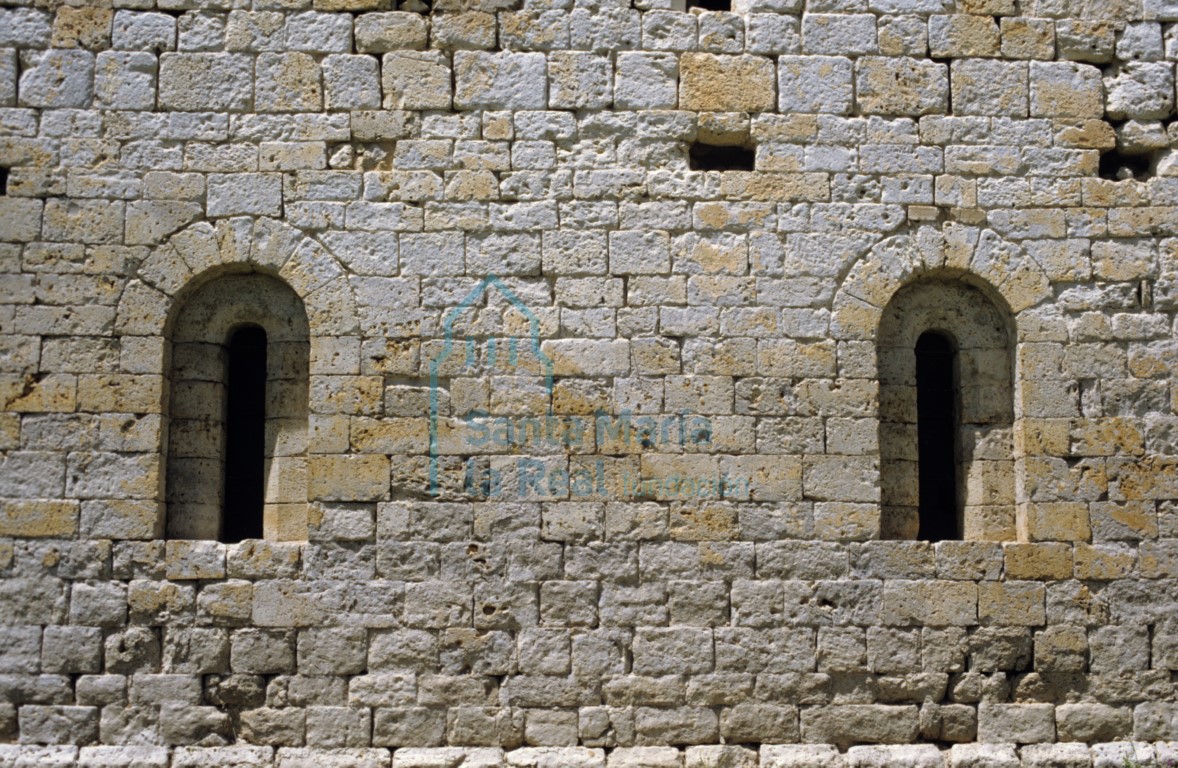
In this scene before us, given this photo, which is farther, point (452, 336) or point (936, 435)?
point (936, 435)

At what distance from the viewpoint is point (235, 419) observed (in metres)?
7.11

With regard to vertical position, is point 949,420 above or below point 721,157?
below

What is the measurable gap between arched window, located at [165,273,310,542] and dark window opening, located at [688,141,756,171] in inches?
103

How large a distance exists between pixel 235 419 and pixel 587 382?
220cm

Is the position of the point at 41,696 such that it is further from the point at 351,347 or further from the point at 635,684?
the point at 635,684

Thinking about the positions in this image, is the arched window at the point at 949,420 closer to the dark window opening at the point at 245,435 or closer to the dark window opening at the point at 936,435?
the dark window opening at the point at 936,435

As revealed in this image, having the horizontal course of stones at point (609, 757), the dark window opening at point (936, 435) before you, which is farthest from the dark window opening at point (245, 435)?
the dark window opening at point (936, 435)

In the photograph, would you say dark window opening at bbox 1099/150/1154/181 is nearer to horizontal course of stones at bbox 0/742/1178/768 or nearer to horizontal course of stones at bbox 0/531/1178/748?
horizontal course of stones at bbox 0/531/1178/748

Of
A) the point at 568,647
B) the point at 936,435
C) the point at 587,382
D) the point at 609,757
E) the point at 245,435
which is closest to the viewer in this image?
the point at 609,757

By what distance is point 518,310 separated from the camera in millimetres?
6855

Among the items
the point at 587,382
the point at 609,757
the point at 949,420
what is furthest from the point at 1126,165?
the point at 609,757

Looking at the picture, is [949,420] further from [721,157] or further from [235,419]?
[235,419]

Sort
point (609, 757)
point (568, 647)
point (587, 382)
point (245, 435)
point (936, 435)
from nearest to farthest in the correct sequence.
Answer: point (609, 757) < point (568, 647) < point (587, 382) < point (245, 435) < point (936, 435)

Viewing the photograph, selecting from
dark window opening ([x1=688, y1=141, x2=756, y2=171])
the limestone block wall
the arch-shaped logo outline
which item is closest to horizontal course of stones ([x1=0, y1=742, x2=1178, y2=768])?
the limestone block wall
